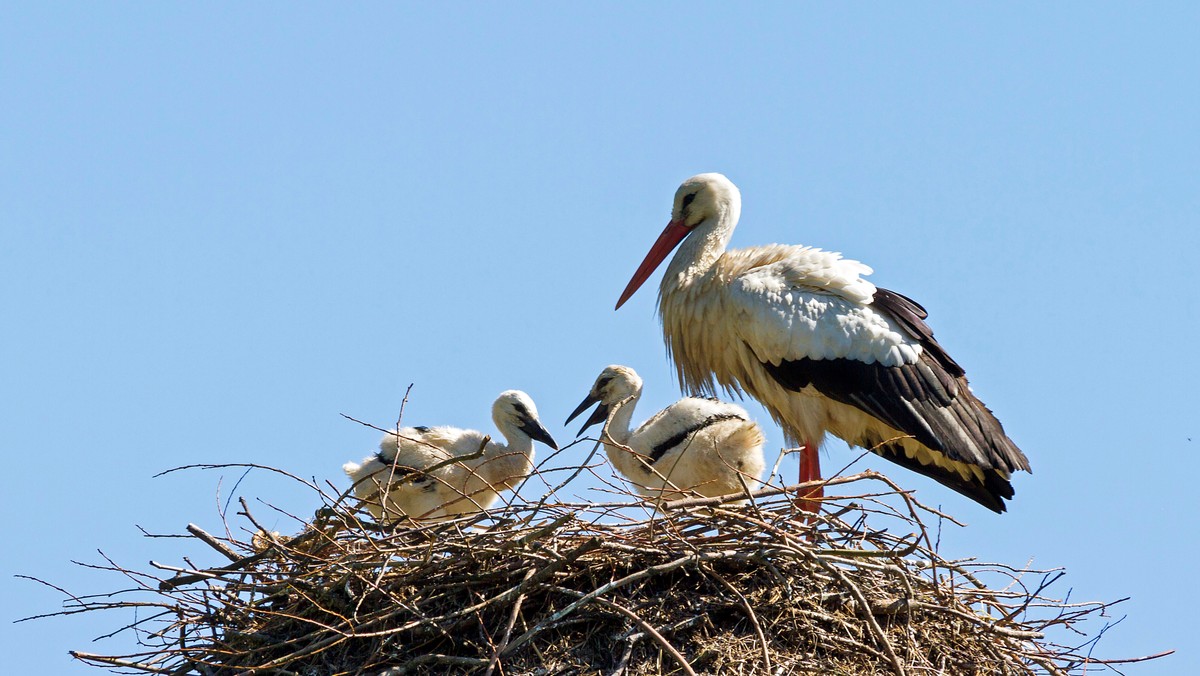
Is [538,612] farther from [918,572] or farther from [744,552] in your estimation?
[918,572]

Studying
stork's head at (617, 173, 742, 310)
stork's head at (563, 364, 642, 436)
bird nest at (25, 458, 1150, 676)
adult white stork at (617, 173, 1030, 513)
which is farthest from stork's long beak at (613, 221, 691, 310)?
bird nest at (25, 458, 1150, 676)

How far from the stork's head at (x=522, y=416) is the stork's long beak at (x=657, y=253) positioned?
3.28 feet

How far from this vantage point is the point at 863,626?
4.95 metres

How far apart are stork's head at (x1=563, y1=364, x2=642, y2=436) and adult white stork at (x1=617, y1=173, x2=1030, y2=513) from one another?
0.41 m

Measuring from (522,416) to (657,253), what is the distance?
1.22 meters

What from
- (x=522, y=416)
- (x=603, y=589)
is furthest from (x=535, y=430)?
(x=603, y=589)

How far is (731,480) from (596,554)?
159 cm

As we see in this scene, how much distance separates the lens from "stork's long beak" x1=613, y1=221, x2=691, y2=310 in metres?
7.58

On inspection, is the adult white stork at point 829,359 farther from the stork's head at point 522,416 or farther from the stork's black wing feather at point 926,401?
the stork's head at point 522,416

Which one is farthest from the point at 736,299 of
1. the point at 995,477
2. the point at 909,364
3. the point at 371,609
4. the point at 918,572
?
the point at 371,609

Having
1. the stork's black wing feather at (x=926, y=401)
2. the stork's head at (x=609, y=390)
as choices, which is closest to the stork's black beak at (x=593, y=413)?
the stork's head at (x=609, y=390)

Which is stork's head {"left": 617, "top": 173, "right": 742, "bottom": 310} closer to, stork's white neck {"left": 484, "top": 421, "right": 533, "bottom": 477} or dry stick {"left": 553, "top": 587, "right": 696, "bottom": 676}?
stork's white neck {"left": 484, "top": 421, "right": 533, "bottom": 477}

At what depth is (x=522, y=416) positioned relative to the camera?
6840 millimetres

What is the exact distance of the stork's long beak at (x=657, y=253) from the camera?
24.9 feet
